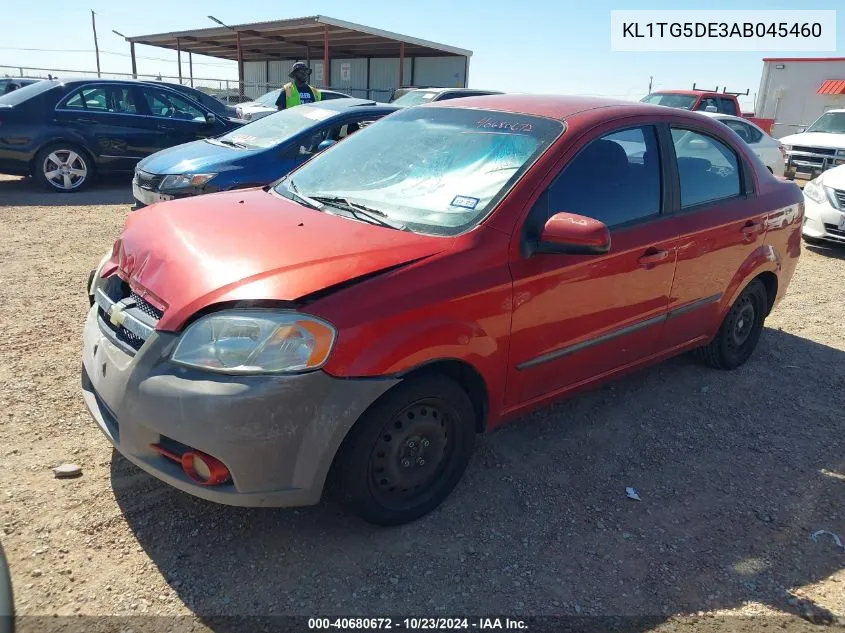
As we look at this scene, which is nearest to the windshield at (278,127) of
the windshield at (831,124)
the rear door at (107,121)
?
the rear door at (107,121)

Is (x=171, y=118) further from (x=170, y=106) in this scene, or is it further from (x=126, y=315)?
(x=126, y=315)

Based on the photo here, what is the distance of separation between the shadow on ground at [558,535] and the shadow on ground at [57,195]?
6983mm

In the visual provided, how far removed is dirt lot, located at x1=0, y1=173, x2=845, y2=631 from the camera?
2.40 metres

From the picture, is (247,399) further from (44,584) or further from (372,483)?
(44,584)

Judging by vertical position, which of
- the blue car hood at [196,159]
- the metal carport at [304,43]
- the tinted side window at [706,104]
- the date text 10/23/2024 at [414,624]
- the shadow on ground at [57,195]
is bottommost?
the shadow on ground at [57,195]

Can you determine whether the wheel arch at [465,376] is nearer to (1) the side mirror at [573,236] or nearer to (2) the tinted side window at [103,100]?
(1) the side mirror at [573,236]

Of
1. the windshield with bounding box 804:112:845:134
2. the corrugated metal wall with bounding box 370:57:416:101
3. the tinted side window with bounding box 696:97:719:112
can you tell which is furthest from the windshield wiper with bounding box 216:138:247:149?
the corrugated metal wall with bounding box 370:57:416:101

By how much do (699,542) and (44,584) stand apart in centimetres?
256

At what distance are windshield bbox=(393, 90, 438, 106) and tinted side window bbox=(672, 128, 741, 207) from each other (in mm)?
9749

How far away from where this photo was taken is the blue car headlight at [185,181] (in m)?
6.51

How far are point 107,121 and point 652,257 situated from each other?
8.73m

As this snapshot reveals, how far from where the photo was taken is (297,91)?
9.47m

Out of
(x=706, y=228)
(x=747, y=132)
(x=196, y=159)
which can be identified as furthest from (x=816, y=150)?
(x=196, y=159)

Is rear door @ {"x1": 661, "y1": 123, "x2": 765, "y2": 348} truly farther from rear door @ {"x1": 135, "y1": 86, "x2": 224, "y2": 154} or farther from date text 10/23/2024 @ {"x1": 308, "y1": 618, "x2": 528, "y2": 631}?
rear door @ {"x1": 135, "y1": 86, "x2": 224, "y2": 154}
